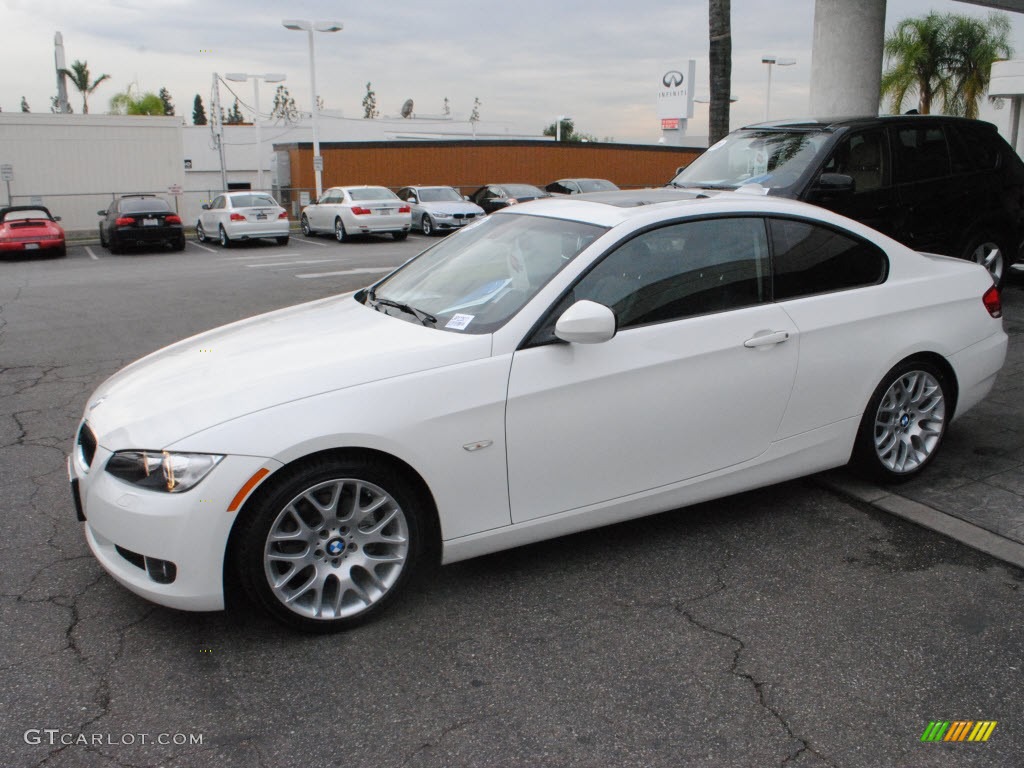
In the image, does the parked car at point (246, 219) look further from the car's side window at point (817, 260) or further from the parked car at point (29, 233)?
the car's side window at point (817, 260)

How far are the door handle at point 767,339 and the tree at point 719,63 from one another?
9.39 meters

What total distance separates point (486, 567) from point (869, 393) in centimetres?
209

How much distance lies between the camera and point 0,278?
659 inches

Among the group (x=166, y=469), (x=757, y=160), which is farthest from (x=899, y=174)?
(x=166, y=469)

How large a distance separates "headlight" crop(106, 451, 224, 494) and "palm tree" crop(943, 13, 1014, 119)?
1189 inches

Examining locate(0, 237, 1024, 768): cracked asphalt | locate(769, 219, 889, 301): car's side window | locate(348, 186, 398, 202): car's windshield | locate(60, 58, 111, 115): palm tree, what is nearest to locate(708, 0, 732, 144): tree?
locate(769, 219, 889, 301): car's side window

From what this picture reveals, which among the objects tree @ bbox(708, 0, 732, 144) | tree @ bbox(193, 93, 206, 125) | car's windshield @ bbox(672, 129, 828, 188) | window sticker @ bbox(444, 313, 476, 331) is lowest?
window sticker @ bbox(444, 313, 476, 331)

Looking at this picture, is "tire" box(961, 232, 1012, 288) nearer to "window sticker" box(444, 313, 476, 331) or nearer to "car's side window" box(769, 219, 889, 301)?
"car's side window" box(769, 219, 889, 301)

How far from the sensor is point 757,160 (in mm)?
7922

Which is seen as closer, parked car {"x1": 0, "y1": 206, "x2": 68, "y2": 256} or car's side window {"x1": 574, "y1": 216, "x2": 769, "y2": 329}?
car's side window {"x1": 574, "y1": 216, "x2": 769, "y2": 329}

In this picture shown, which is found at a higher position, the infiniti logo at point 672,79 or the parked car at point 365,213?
the infiniti logo at point 672,79

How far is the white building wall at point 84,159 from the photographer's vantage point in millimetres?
29266

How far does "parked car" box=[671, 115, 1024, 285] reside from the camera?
7.50 metres

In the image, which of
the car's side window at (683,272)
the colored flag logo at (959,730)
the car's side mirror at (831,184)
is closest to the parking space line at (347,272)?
the car's side mirror at (831,184)
